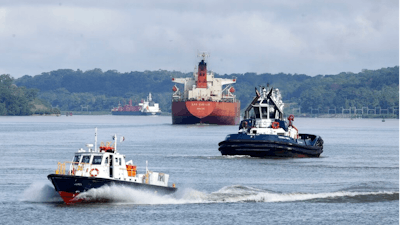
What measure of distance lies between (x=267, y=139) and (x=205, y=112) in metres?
102

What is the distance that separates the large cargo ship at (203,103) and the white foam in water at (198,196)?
4948 inches

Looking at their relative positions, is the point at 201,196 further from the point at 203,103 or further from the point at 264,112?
the point at 203,103

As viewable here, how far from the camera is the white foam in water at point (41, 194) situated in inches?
1808

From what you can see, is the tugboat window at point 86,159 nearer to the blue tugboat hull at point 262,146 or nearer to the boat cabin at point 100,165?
the boat cabin at point 100,165

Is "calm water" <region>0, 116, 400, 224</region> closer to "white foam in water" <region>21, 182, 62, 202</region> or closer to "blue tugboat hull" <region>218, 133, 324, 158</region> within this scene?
"white foam in water" <region>21, 182, 62, 202</region>

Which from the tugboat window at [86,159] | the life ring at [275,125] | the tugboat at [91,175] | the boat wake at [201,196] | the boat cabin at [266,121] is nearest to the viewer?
the tugboat at [91,175]

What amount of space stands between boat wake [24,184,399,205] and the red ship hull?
125 metres

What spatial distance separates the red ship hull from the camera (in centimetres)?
17788

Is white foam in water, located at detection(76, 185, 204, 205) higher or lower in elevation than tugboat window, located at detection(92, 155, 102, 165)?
lower

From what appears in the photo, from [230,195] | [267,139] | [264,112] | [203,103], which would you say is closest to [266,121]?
[264,112]

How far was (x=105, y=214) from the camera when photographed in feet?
138

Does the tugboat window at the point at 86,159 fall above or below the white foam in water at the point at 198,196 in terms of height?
above

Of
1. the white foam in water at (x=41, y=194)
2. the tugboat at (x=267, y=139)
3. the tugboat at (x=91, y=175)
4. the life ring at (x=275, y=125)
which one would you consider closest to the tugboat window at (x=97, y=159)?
the tugboat at (x=91, y=175)

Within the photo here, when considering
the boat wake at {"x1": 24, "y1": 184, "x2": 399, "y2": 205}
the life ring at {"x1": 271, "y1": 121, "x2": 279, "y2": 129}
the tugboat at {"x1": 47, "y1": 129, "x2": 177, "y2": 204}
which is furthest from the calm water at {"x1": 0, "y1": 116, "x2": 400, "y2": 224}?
the life ring at {"x1": 271, "y1": 121, "x2": 279, "y2": 129}
